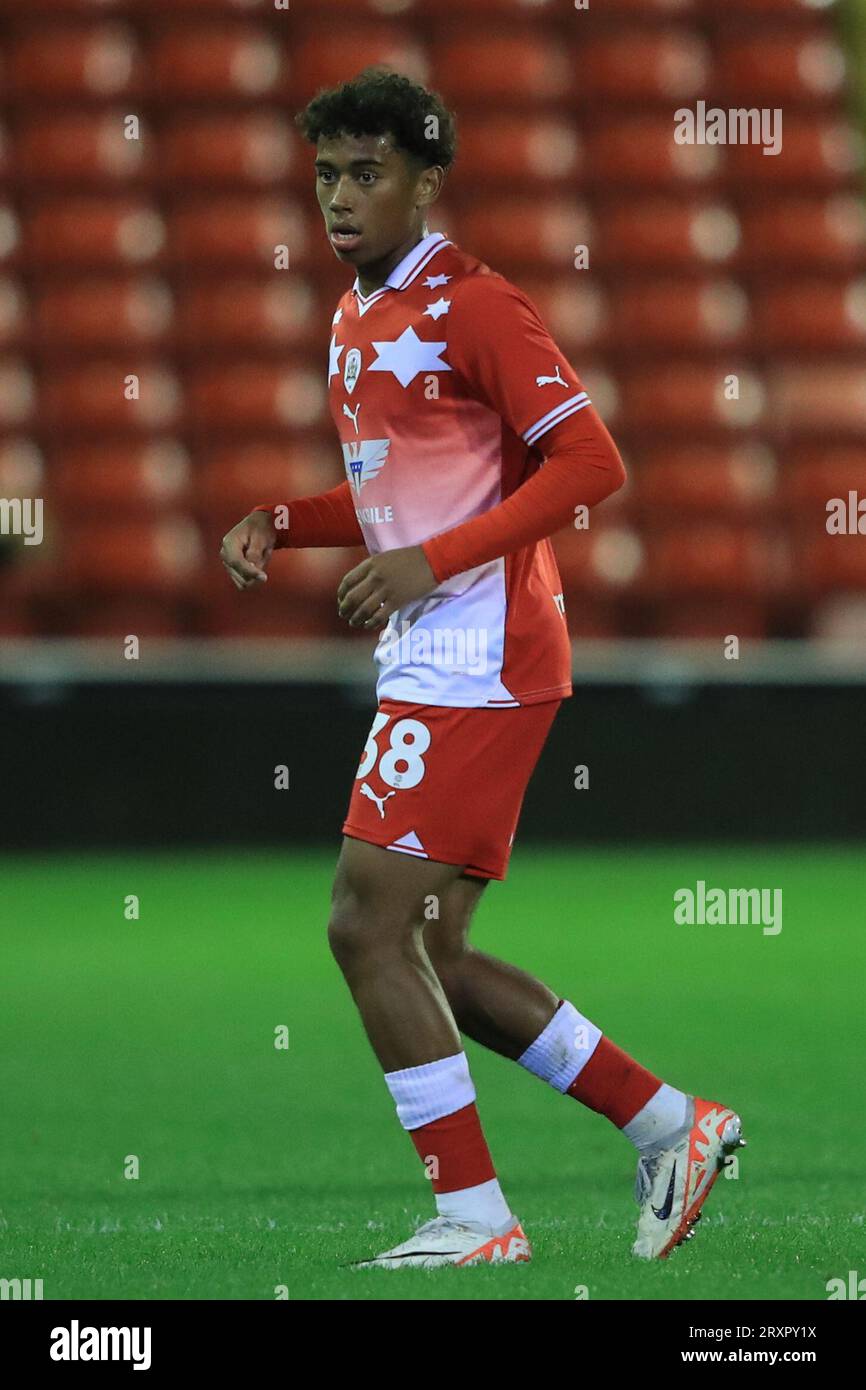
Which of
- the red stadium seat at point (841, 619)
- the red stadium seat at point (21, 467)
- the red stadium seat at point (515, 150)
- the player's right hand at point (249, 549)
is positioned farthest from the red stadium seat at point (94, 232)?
the player's right hand at point (249, 549)

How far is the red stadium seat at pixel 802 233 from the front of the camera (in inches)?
495

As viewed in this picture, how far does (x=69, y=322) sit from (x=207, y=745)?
3.56 metres

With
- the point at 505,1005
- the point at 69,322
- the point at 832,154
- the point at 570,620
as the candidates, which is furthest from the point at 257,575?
the point at 832,154

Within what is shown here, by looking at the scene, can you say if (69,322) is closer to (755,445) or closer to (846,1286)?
(755,445)

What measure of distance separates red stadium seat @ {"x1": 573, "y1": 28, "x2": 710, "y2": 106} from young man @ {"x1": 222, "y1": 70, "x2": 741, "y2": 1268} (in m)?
9.58

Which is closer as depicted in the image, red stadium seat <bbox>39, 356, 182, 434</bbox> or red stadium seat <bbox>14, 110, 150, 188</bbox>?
red stadium seat <bbox>39, 356, 182, 434</bbox>

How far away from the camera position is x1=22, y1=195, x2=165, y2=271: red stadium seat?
462 inches

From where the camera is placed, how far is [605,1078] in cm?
350

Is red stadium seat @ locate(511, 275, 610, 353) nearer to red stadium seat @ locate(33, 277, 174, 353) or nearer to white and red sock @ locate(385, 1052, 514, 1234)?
red stadium seat @ locate(33, 277, 174, 353)

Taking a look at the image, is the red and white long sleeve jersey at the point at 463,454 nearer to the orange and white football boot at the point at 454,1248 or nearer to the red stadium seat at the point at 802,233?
the orange and white football boot at the point at 454,1248

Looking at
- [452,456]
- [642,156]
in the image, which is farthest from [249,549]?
[642,156]

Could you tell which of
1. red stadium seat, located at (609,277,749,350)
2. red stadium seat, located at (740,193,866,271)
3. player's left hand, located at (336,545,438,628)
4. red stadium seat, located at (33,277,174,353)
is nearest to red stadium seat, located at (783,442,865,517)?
red stadium seat, located at (609,277,749,350)

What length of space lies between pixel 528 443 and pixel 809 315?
9.44 metres

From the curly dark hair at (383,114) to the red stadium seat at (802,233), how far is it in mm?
9355
